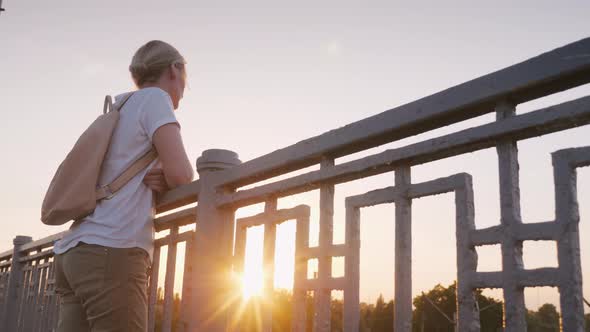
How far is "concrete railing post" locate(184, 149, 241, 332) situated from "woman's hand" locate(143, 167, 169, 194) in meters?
0.46

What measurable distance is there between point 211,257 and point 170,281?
1.25 feet

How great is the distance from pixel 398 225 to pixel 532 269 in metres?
0.41

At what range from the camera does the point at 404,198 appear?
1.57 meters

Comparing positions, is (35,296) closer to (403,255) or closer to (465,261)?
(403,255)

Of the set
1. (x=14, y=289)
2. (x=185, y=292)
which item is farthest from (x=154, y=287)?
(x=14, y=289)

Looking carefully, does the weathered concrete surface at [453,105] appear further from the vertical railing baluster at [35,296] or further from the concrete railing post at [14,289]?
the concrete railing post at [14,289]

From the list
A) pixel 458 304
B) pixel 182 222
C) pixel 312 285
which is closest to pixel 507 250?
pixel 458 304

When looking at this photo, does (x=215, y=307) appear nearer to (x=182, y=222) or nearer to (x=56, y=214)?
(x=182, y=222)

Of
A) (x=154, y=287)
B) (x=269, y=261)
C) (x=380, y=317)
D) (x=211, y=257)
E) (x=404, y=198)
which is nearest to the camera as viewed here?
(x=404, y=198)

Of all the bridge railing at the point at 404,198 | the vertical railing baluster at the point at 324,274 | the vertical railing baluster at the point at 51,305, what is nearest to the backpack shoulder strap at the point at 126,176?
the bridge railing at the point at 404,198

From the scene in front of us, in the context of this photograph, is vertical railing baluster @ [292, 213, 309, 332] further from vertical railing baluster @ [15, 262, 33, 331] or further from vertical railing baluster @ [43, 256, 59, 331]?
vertical railing baluster @ [15, 262, 33, 331]

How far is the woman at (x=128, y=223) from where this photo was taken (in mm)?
1768

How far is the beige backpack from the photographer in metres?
1.85

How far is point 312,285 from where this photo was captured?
178cm
